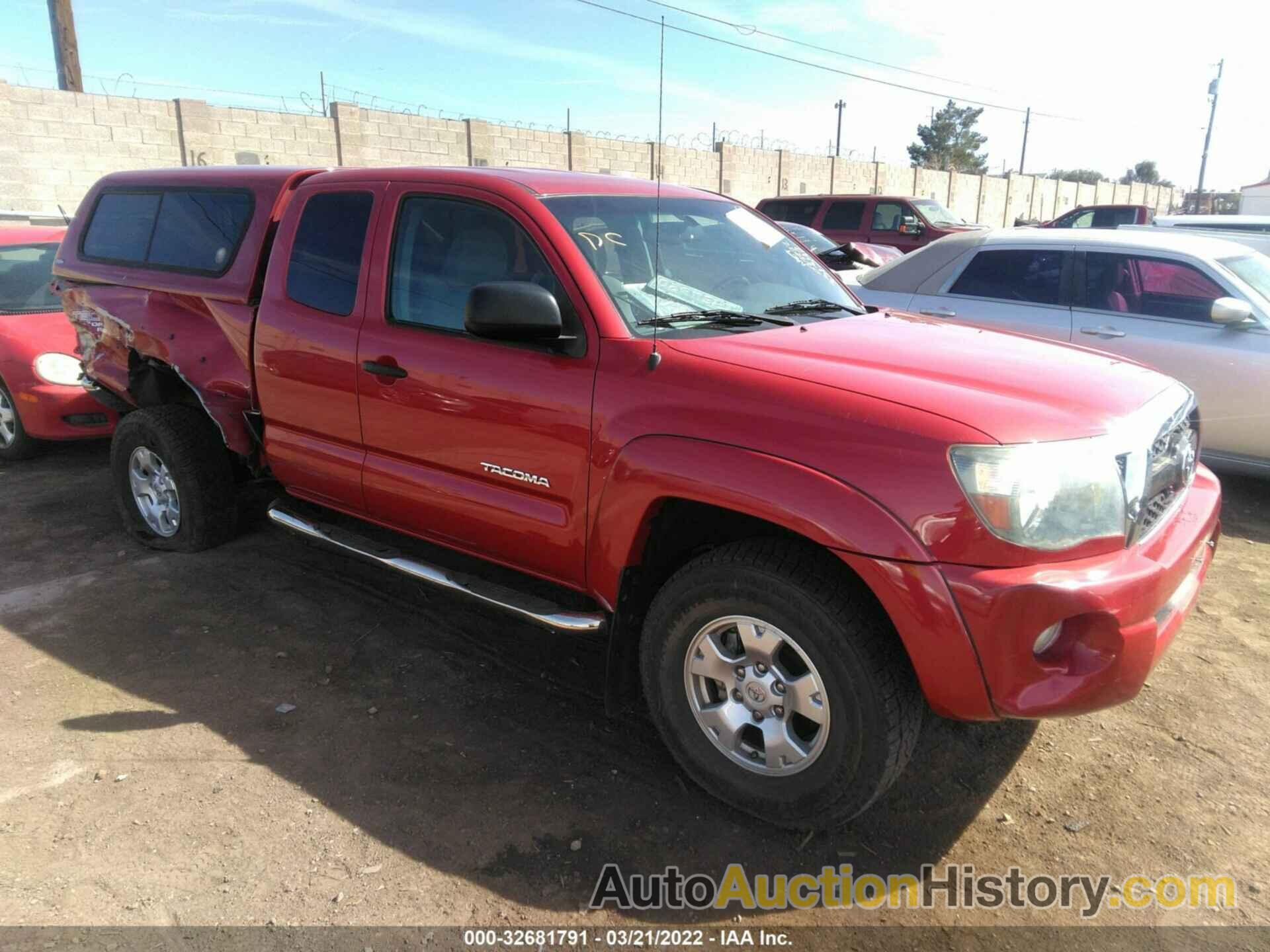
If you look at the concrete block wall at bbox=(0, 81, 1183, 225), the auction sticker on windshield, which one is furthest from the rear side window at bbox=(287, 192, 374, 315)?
the concrete block wall at bbox=(0, 81, 1183, 225)

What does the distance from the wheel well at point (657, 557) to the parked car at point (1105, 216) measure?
16597 mm

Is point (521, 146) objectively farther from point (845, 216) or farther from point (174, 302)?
point (174, 302)

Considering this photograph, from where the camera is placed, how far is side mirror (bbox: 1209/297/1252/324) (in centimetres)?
550

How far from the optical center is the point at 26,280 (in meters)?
7.04

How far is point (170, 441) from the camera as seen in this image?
473 centimetres

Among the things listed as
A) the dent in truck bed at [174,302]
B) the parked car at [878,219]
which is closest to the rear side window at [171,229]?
the dent in truck bed at [174,302]

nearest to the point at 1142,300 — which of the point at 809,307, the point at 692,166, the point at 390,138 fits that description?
the point at 809,307

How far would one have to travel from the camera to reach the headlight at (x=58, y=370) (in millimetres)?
6344

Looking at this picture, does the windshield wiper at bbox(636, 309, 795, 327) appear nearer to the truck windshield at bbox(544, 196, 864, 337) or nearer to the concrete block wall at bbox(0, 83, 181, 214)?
the truck windshield at bbox(544, 196, 864, 337)

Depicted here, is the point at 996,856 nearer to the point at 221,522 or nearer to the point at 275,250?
the point at 275,250

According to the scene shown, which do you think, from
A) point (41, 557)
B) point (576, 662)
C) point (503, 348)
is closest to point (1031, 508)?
point (503, 348)

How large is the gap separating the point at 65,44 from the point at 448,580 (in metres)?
21.1

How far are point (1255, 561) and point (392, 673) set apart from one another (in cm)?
456

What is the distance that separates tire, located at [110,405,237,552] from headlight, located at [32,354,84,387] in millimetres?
1708
